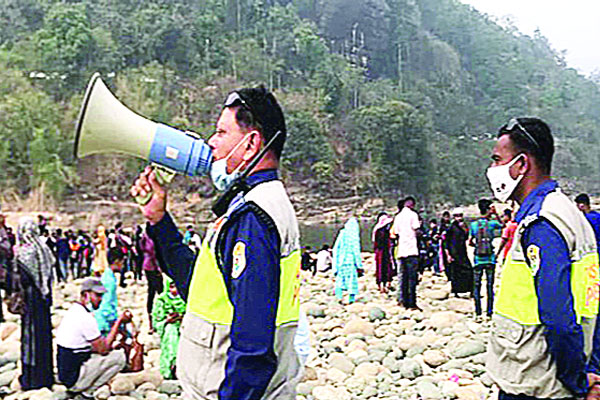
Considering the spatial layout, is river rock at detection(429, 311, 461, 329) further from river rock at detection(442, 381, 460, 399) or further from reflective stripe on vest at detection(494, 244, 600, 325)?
reflective stripe on vest at detection(494, 244, 600, 325)

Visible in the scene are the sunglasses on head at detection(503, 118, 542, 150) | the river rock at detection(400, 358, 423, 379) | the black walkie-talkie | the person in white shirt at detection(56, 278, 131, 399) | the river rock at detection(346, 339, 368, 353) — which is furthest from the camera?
the river rock at detection(346, 339, 368, 353)

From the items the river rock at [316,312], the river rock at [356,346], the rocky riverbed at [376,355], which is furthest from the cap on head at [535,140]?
the river rock at [316,312]

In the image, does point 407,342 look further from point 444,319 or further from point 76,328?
point 76,328

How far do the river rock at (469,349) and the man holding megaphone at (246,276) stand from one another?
6566mm

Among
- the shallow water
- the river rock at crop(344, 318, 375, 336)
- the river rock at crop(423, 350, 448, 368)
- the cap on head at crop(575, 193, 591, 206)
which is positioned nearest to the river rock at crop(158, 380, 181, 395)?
the river rock at crop(423, 350, 448, 368)

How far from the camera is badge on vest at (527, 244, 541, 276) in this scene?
2.86 metres

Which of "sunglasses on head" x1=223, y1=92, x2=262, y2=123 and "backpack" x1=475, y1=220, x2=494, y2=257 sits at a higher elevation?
"sunglasses on head" x1=223, y1=92, x2=262, y2=123

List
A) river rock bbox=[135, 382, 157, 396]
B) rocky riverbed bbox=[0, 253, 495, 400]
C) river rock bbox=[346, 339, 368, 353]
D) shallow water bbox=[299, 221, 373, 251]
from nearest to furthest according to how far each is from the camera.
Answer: rocky riverbed bbox=[0, 253, 495, 400] → river rock bbox=[135, 382, 157, 396] → river rock bbox=[346, 339, 368, 353] → shallow water bbox=[299, 221, 373, 251]

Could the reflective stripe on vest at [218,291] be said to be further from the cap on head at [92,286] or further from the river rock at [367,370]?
the river rock at [367,370]

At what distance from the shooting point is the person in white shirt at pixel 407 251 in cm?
1100

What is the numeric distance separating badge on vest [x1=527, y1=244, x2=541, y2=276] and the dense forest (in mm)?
50062

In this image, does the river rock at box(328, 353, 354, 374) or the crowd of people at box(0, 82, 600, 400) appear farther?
the river rock at box(328, 353, 354, 374)

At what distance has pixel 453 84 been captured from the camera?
8425 cm

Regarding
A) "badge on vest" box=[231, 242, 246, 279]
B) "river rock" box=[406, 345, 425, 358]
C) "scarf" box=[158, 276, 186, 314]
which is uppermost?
"badge on vest" box=[231, 242, 246, 279]
